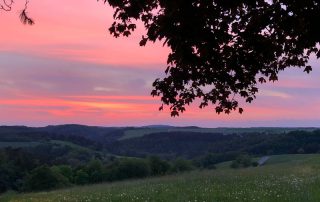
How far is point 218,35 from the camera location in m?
7.41

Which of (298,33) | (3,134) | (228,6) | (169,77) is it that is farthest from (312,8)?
(3,134)

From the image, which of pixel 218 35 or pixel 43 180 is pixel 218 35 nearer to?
pixel 218 35

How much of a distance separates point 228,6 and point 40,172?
57.1 metres

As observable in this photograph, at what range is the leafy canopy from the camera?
7.04 m

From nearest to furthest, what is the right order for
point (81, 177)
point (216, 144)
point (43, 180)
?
point (43, 180) → point (81, 177) → point (216, 144)

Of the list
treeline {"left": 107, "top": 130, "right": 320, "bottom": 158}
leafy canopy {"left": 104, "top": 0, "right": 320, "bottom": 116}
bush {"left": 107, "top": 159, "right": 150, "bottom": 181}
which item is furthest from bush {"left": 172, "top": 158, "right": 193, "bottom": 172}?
leafy canopy {"left": 104, "top": 0, "right": 320, "bottom": 116}

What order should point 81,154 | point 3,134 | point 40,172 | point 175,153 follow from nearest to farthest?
point 40,172, point 81,154, point 175,153, point 3,134

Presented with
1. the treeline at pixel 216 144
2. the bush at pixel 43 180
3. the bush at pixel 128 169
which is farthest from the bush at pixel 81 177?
the treeline at pixel 216 144

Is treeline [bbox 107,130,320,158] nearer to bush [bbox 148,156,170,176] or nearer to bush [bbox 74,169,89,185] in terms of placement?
bush [bbox 148,156,170,176]

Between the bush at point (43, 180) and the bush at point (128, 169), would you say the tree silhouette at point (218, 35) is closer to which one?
the bush at point (43, 180)

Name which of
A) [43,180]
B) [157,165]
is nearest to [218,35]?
[43,180]

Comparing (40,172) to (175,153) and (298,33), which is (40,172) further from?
(175,153)

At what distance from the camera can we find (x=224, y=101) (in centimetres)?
1025

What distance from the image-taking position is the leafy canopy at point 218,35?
704 centimetres
